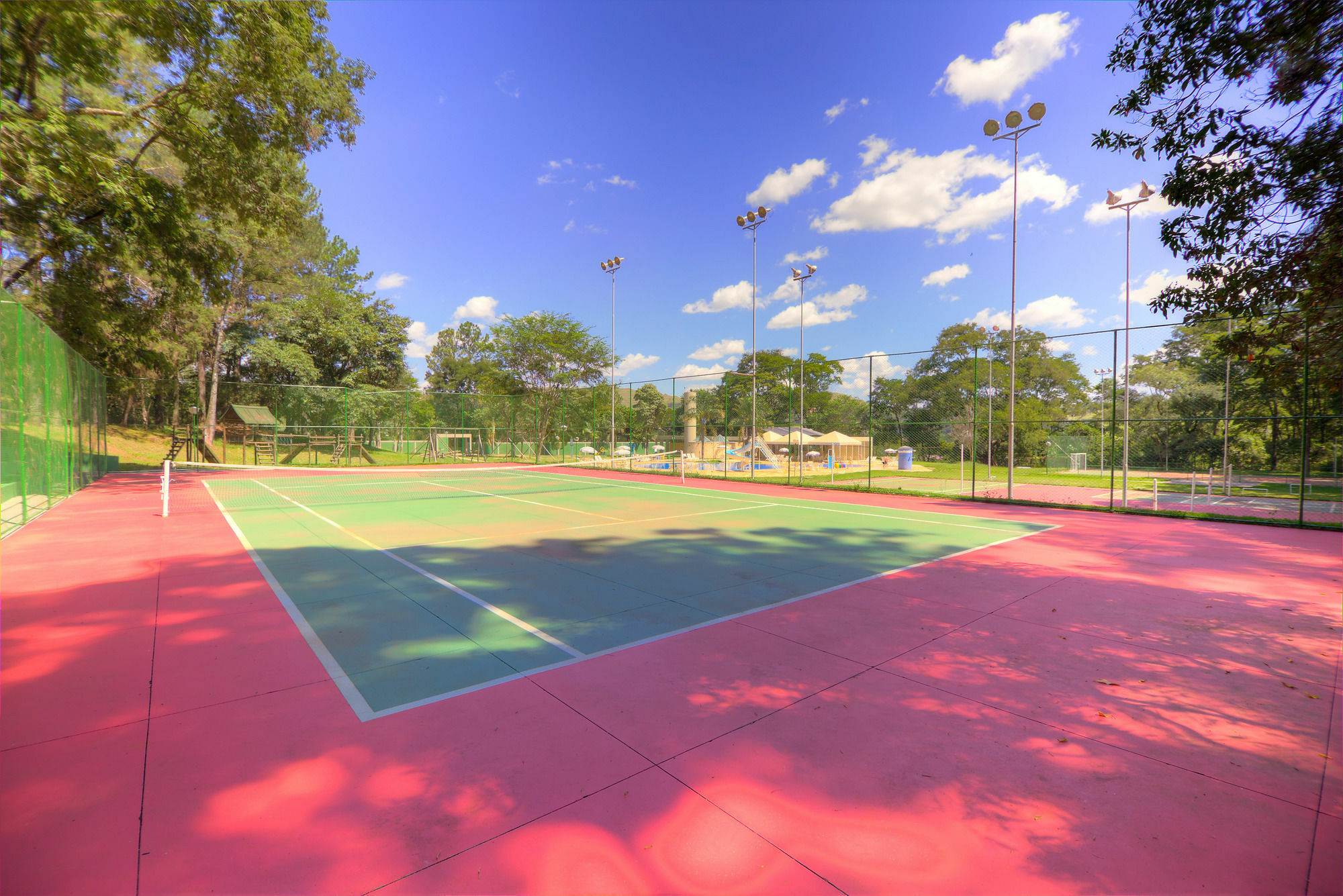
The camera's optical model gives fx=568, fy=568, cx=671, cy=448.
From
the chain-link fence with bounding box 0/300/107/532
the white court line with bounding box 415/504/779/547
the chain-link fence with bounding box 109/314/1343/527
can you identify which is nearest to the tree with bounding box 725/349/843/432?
the chain-link fence with bounding box 109/314/1343/527

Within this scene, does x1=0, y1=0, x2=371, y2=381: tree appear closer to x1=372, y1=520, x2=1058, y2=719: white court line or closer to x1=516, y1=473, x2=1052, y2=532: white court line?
x1=372, y1=520, x2=1058, y2=719: white court line

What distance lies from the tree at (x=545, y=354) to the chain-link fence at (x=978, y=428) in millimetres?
3436

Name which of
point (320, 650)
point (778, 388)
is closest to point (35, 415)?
point (320, 650)

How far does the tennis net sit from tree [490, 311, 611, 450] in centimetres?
1295

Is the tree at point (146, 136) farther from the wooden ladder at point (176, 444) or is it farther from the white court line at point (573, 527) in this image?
the wooden ladder at point (176, 444)

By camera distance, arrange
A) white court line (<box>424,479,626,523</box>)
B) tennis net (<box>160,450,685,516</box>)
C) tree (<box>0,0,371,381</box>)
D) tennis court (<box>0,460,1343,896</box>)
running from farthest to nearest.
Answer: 1. tennis net (<box>160,450,685,516</box>)
2. white court line (<box>424,479,626,523</box>)
3. tree (<box>0,0,371,381</box>)
4. tennis court (<box>0,460,1343,896</box>)

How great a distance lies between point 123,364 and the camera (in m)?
25.7

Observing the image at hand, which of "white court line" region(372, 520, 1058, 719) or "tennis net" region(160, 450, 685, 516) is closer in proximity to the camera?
"white court line" region(372, 520, 1058, 719)

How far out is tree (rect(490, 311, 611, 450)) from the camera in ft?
141

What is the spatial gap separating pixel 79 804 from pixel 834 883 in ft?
11.6

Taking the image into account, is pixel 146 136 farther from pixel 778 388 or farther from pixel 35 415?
pixel 778 388

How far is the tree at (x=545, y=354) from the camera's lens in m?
43.0

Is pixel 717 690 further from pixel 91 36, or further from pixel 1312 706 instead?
pixel 91 36

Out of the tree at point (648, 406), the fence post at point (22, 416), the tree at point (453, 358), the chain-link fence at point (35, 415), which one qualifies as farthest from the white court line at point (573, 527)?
the tree at point (453, 358)
